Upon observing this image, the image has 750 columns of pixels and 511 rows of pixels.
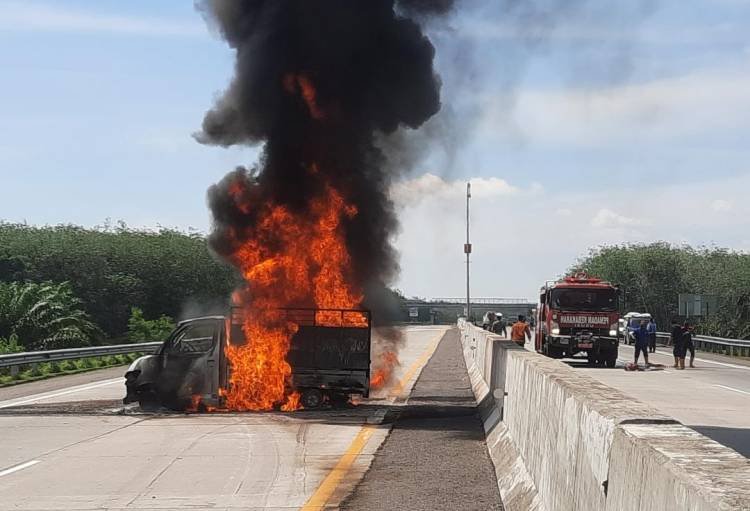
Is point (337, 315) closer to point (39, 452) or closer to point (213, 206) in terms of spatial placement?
point (213, 206)

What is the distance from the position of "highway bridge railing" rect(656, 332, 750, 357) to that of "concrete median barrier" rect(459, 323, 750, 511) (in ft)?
123

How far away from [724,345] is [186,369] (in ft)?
124

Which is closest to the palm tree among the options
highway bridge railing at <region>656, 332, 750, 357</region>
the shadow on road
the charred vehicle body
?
the charred vehicle body

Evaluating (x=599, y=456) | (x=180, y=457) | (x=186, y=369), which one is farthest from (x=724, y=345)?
(x=599, y=456)

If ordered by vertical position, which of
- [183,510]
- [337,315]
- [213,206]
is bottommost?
[183,510]

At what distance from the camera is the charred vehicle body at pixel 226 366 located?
17.2m

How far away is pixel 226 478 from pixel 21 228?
216 ft

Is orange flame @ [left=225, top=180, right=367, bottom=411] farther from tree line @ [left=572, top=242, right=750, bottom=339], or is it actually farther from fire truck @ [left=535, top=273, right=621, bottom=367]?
tree line @ [left=572, top=242, right=750, bottom=339]

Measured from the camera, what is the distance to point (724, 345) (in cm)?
4962

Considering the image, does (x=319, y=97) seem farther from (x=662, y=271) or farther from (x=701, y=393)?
(x=662, y=271)

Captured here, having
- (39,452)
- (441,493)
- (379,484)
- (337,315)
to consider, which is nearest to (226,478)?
(379,484)

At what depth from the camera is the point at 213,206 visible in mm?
20562

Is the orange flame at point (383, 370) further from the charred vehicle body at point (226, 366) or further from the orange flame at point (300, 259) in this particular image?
the charred vehicle body at point (226, 366)

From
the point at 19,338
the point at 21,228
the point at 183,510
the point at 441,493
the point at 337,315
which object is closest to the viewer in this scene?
the point at 183,510
